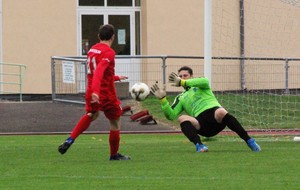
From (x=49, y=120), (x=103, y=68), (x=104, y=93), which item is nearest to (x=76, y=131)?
(x=104, y=93)

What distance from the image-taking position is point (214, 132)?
1579 centimetres

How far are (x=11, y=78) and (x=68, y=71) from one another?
15.3 feet

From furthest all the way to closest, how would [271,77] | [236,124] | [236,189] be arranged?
[271,77] < [236,124] < [236,189]

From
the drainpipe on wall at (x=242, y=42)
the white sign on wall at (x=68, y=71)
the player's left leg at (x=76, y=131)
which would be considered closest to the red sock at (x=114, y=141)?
the player's left leg at (x=76, y=131)

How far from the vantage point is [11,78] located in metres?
31.4

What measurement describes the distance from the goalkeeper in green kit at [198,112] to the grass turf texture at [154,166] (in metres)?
0.28

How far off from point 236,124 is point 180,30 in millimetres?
17653

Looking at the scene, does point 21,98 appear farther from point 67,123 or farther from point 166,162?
point 166,162

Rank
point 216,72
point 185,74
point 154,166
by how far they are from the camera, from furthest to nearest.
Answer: point 216,72 → point 185,74 → point 154,166

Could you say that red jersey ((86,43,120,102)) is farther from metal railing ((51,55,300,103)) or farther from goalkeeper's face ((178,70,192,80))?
metal railing ((51,55,300,103))

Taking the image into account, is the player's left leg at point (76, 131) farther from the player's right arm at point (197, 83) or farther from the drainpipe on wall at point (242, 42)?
the drainpipe on wall at point (242, 42)

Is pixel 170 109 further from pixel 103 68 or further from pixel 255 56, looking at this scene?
pixel 255 56

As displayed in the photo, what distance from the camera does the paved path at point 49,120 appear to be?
22.6 m

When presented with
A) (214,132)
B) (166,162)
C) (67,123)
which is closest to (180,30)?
(67,123)
